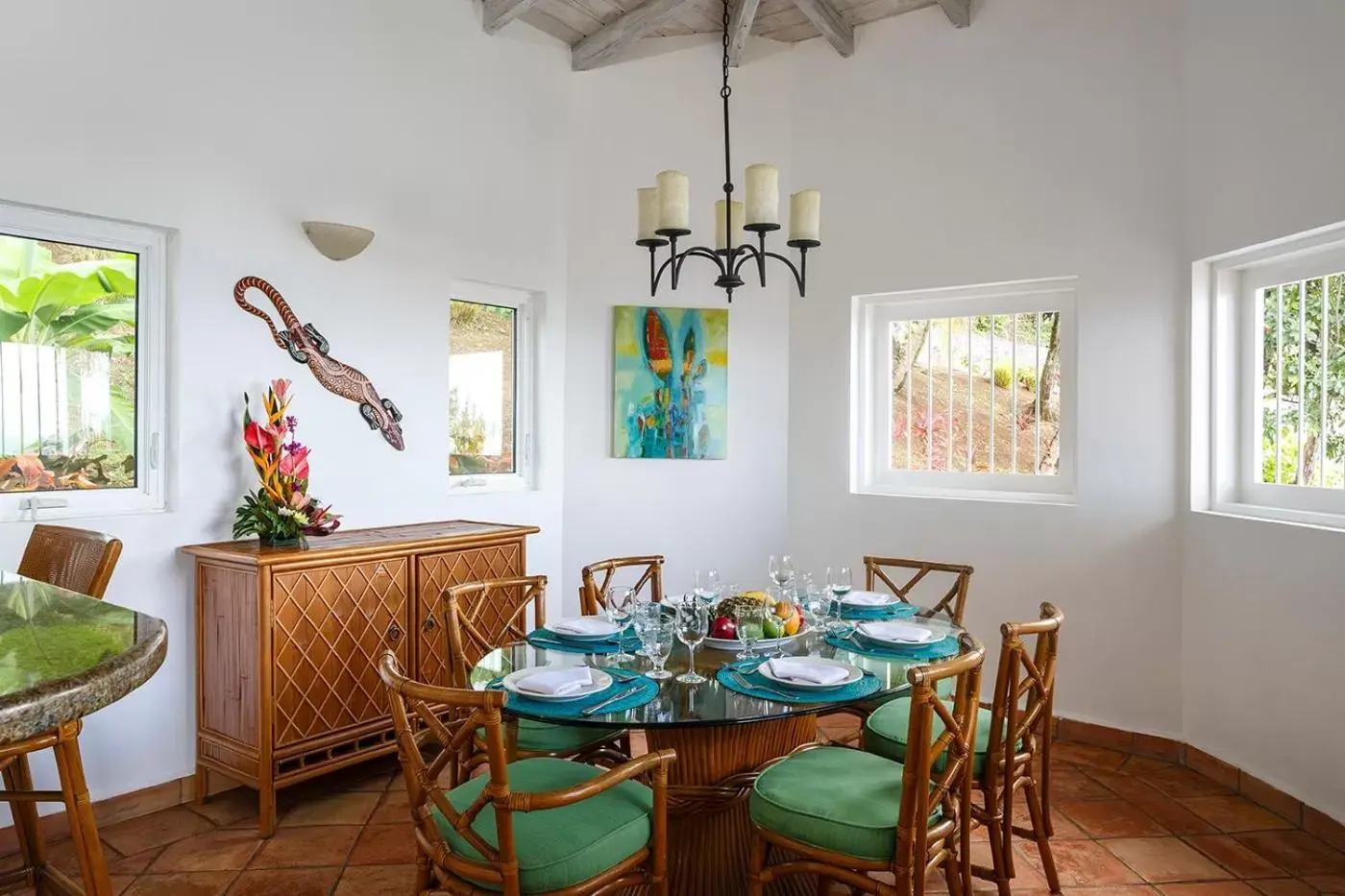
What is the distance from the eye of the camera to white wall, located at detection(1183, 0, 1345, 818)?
9.65ft

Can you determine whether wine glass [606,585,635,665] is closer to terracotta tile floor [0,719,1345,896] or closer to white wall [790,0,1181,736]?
terracotta tile floor [0,719,1345,896]

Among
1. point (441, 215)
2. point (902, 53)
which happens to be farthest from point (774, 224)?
point (902, 53)

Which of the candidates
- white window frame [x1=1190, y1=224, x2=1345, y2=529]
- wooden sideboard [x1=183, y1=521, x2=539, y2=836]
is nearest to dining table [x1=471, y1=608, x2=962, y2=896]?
wooden sideboard [x1=183, y1=521, x2=539, y2=836]

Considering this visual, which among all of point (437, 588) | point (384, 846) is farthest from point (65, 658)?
point (437, 588)

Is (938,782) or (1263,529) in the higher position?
(1263,529)

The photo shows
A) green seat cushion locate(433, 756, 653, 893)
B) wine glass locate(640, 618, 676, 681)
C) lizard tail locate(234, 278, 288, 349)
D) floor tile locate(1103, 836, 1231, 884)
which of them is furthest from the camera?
lizard tail locate(234, 278, 288, 349)

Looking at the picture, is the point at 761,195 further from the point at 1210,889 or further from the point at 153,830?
the point at 153,830

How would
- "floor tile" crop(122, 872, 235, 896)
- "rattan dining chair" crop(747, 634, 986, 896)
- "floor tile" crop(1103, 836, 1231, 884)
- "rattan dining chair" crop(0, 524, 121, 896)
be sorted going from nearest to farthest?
"rattan dining chair" crop(0, 524, 121, 896) < "rattan dining chair" crop(747, 634, 986, 896) < "floor tile" crop(122, 872, 235, 896) < "floor tile" crop(1103, 836, 1231, 884)

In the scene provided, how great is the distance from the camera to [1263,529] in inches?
127

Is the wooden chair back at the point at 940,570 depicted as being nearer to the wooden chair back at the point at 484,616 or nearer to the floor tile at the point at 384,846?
the wooden chair back at the point at 484,616

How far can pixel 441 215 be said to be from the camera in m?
3.93

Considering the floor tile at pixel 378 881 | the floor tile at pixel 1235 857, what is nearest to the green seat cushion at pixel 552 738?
the floor tile at pixel 378 881

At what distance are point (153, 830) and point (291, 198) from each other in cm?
220

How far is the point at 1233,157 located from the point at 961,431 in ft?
5.09
